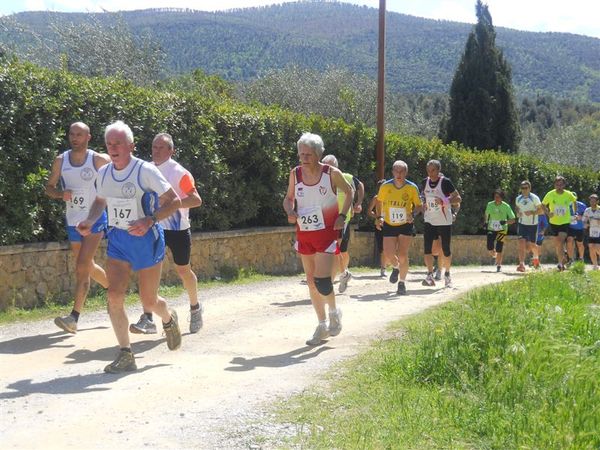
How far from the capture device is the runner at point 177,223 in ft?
28.2

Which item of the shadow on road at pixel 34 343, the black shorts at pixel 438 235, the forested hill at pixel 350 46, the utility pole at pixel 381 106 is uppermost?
the forested hill at pixel 350 46

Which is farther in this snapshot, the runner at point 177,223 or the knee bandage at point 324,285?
the runner at point 177,223

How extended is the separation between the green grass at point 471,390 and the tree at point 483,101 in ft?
135

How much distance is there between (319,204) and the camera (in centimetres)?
822

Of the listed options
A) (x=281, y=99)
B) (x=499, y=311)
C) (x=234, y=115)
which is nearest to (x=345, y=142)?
(x=234, y=115)

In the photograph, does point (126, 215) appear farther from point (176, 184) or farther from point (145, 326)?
point (145, 326)

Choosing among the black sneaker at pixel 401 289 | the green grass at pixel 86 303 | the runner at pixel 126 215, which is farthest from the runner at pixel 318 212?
the black sneaker at pixel 401 289

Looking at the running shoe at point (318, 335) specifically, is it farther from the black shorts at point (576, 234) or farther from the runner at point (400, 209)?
the black shorts at point (576, 234)

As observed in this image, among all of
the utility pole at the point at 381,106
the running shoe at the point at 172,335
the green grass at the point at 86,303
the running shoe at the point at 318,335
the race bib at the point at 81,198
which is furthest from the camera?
the utility pole at the point at 381,106

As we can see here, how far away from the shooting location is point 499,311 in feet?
26.7

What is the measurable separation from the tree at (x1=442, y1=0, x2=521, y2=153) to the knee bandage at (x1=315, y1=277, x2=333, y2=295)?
135 ft

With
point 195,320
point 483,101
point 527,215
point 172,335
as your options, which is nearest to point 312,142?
point 172,335

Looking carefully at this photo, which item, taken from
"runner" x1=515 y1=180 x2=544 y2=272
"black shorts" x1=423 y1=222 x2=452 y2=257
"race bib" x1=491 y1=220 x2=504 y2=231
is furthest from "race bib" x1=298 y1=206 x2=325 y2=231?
"race bib" x1=491 y1=220 x2=504 y2=231

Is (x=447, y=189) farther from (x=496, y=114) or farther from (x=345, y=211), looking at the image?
(x=496, y=114)
